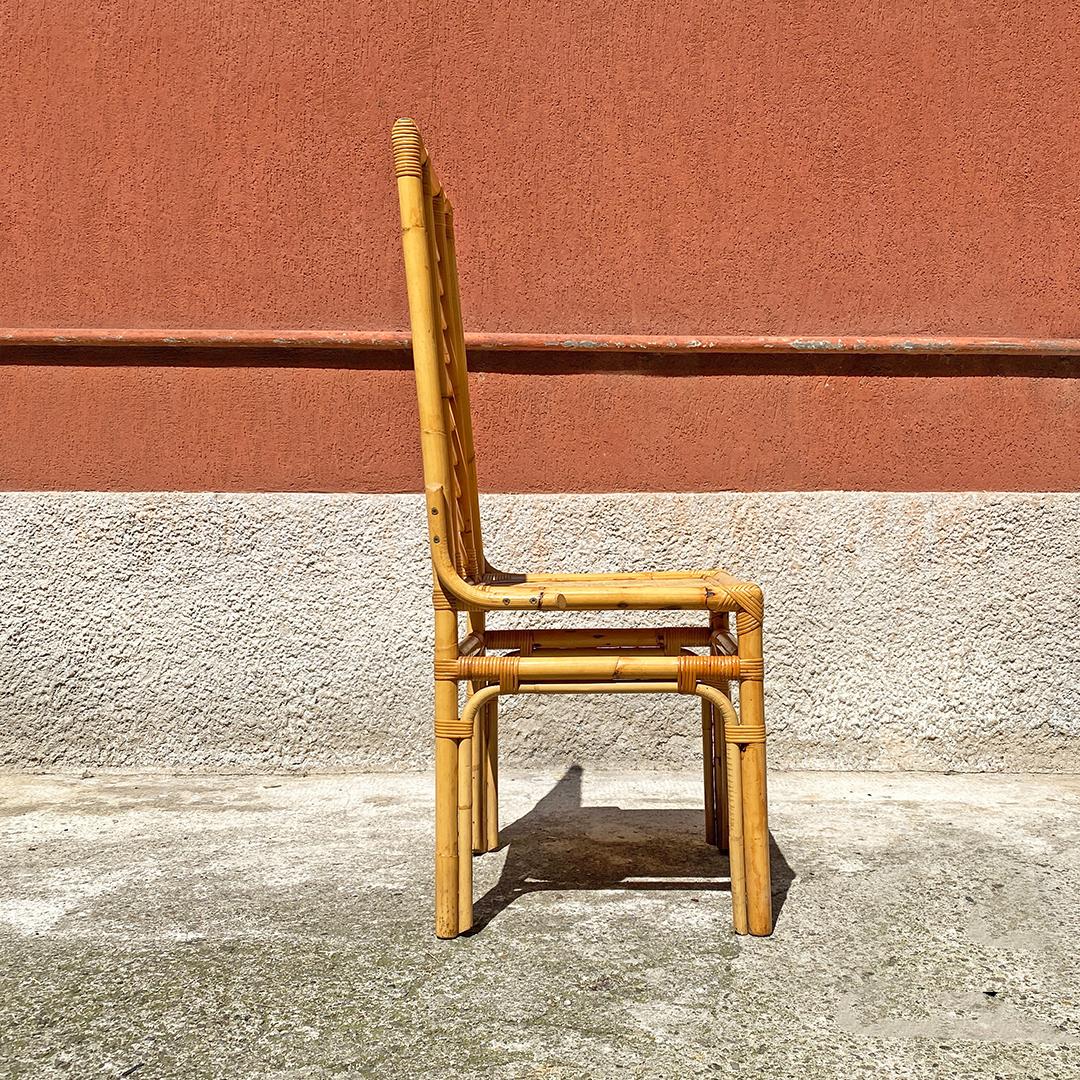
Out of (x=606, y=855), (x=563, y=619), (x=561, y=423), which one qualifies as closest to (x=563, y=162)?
(x=561, y=423)

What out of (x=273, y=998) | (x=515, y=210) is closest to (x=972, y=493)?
(x=515, y=210)

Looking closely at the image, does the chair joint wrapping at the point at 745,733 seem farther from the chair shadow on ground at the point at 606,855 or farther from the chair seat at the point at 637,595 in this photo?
the chair shadow on ground at the point at 606,855

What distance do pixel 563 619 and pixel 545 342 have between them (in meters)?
0.71

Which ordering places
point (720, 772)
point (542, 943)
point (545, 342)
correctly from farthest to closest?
point (545, 342) → point (720, 772) → point (542, 943)

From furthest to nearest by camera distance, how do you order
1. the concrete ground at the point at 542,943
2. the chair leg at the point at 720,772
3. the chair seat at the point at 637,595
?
the chair leg at the point at 720,772, the chair seat at the point at 637,595, the concrete ground at the point at 542,943

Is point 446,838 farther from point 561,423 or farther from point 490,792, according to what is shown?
point 561,423

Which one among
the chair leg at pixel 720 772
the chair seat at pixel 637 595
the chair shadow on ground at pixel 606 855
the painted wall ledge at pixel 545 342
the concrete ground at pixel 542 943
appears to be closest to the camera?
the concrete ground at pixel 542 943

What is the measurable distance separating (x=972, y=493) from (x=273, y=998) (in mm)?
2059

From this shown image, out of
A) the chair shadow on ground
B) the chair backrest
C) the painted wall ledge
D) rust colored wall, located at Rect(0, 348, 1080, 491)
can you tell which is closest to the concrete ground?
the chair shadow on ground

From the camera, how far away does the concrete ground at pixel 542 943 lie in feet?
3.98

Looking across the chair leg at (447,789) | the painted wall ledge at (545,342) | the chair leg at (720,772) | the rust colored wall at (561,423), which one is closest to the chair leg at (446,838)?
the chair leg at (447,789)

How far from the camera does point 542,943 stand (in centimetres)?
153

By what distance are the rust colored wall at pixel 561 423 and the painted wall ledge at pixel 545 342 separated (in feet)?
0.11

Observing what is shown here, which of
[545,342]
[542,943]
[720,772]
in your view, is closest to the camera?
[542,943]
